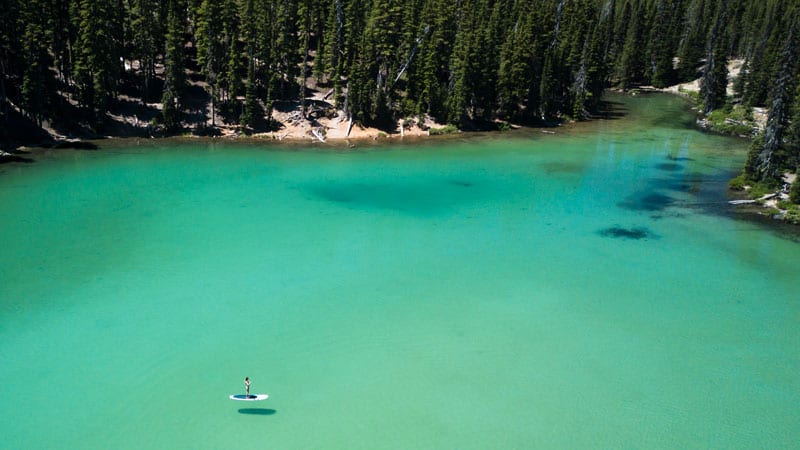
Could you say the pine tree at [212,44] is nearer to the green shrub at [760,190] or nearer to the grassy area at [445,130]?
the grassy area at [445,130]

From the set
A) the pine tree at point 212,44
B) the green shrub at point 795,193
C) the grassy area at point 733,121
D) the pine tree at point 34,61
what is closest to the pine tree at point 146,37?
the pine tree at point 212,44

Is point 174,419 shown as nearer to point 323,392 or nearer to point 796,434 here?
point 323,392

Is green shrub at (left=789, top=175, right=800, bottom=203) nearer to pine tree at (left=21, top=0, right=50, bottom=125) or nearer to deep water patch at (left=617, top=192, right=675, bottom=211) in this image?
deep water patch at (left=617, top=192, right=675, bottom=211)

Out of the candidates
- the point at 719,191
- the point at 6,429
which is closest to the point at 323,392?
the point at 6,429

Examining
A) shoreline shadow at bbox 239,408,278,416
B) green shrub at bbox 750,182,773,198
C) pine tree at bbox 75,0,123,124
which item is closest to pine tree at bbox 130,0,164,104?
pine tree at bbox 75,0,123,124

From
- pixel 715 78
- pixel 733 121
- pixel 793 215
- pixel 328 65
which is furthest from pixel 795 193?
pixel 715 78
